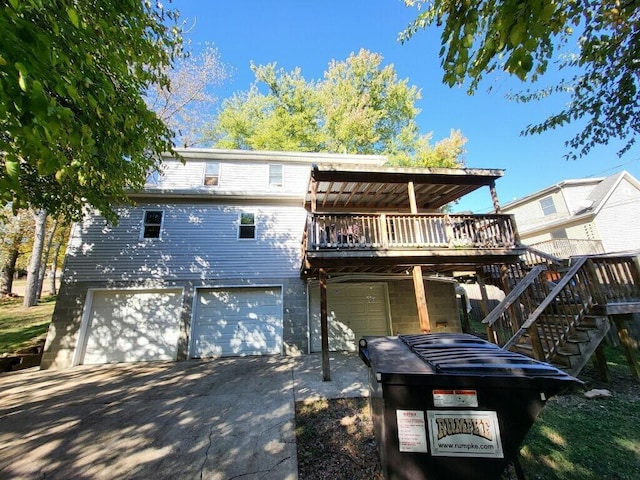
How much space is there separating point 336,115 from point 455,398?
1736cm

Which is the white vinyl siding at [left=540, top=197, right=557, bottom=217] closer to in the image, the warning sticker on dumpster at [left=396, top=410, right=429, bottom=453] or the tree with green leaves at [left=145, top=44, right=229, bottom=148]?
the warning sticker on dumpster at [left=396, top=410, right=429, bottom=453]

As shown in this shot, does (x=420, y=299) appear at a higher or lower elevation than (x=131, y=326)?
higher

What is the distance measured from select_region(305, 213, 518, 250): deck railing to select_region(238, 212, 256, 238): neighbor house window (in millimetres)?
3045

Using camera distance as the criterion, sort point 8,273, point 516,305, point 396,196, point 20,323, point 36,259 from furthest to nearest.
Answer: point 8,273, point 36,259, point 20,323, point 396,196, point 516,305

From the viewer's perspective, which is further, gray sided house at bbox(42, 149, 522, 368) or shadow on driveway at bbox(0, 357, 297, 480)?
gray sided house at bbox(42, 149, 522, 368)

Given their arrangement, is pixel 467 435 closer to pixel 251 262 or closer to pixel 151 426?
pixel 151 426

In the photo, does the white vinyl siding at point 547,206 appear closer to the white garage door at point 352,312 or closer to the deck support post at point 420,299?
the white garage door at point 352,312

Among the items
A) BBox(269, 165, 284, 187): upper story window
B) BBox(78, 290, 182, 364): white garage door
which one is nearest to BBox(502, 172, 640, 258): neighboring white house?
BBox(269, 165, 284, 187): upper story window

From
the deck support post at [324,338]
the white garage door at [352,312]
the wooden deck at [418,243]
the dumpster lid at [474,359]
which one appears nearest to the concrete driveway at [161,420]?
Answer: the deck support post at [324,338]

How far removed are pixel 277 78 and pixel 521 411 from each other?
20604 mm

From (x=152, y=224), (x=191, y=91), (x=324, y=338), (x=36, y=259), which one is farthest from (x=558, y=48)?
(x=36, y=259)

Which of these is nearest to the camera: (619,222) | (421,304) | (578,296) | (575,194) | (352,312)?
(578,296)

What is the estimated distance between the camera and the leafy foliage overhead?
2.04 meters

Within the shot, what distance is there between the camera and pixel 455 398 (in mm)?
2209
